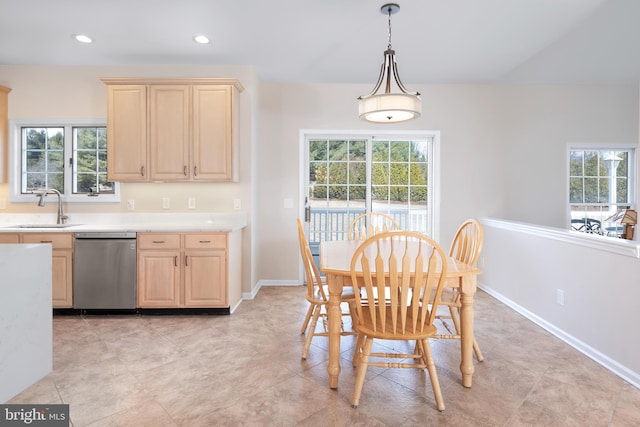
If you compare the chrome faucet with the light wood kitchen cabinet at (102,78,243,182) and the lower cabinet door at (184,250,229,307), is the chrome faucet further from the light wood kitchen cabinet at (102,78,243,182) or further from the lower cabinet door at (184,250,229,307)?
the lower cabinet door at (184,250,229,307)

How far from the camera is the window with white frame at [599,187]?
175 inches

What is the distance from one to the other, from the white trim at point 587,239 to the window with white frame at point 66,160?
14.3 feet

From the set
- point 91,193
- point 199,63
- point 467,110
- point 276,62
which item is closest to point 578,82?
point 467,110

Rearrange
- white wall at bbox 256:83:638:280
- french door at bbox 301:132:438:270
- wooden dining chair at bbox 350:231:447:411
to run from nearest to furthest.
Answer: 1. wooden dining chair at bbox 350:231:447:411
2. white wall at bbox 256:83:638:280
3. french door at bbox 301:132:438:270

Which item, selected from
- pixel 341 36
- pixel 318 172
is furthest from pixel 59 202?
pixel 341 36

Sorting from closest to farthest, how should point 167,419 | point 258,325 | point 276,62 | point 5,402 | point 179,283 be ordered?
point 167,419
point 5,402
point 258,325
point 179,283
point 276,62

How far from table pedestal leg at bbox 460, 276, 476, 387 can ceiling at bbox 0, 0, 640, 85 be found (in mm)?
2101

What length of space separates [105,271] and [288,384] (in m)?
2.22

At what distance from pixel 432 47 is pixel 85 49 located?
137 inches

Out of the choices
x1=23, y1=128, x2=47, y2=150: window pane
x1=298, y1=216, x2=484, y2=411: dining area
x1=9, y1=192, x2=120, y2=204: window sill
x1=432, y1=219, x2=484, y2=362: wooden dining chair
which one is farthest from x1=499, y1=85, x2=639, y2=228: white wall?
x1=23, y1=128, x2=47, y2=150: window pane

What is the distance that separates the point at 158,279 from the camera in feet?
10.5

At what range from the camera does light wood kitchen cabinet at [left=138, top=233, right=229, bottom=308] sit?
3.19 meters

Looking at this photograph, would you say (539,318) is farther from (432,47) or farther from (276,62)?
(276,62)

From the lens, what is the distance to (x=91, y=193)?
382 cm
